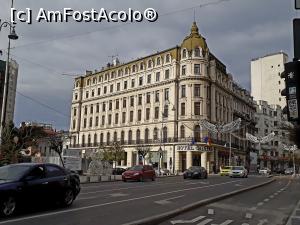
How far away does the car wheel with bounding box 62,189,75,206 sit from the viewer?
41.2ft

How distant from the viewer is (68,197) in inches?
502

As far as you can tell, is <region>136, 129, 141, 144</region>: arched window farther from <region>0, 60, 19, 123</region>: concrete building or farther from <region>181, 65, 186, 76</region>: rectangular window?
<region>0, 60, 19, 123</region>: concrete building

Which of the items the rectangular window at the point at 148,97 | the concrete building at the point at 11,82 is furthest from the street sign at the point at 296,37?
the rectangular window at the point at 148,97

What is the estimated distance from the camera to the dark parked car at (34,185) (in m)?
10.2

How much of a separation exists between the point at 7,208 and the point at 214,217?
18.4 ft

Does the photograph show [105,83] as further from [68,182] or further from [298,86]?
[298,86]

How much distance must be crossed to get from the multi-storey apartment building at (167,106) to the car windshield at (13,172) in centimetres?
4643

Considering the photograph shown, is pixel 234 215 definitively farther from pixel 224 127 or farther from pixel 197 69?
pixel 197 69

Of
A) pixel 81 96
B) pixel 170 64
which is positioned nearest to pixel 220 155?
pixel 170 64

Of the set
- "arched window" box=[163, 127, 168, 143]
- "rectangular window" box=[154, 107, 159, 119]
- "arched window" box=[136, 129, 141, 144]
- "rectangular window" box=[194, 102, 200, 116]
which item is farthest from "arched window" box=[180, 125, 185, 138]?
"arched window" box=[136, 129, 141, 144]

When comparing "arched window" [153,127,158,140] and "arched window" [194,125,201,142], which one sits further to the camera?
"arched window" [153,127,158,140]

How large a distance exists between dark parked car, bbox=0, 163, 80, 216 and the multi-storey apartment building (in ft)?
148

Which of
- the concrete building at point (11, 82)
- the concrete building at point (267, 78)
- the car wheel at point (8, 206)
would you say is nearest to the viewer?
the car wheel at point (8, 206)

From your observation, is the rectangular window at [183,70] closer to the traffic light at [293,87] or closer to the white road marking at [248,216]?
the white road marking at [248,216]
